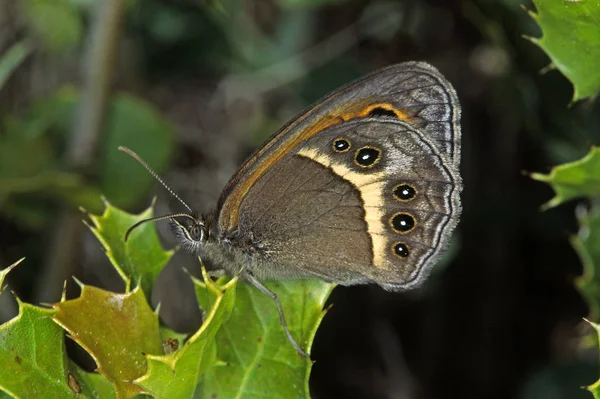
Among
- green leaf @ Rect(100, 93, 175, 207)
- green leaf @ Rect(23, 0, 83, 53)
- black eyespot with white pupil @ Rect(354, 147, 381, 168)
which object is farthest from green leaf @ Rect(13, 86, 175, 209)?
black eyespot with white pupil @ Rect(354, 147, 381, 168)

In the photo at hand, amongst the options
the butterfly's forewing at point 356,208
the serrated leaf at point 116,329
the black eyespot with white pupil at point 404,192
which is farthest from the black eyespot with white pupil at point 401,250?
the serrated leaf at point 116,329

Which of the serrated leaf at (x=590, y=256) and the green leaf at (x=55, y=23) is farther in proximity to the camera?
the green leaf at (x=55, y=23)

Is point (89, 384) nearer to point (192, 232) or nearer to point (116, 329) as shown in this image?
point (116, 329)

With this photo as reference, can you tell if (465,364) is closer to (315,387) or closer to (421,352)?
(421,352)

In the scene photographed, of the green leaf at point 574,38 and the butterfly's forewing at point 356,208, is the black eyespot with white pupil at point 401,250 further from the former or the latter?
the green leaf at point 574,38

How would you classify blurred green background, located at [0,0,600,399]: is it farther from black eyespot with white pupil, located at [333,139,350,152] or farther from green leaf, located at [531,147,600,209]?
black eyespot with white pupil, located at [333,139,350,152]
